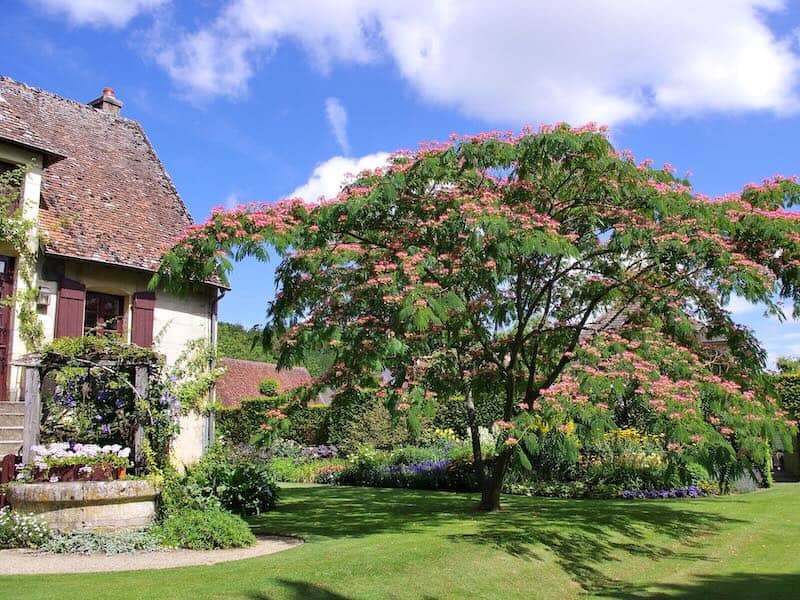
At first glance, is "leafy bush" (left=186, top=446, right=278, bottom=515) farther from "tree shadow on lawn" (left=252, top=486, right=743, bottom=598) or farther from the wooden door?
the wooden door

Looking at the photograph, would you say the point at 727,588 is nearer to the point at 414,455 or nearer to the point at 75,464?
the point at 75,464

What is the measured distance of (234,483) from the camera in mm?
12156

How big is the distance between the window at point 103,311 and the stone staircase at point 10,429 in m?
2.60

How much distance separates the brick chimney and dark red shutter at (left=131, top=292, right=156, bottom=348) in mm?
7398

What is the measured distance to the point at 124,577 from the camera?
287 inches

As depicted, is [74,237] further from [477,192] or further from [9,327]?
[477,192]

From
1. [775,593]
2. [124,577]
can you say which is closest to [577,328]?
[775,593]

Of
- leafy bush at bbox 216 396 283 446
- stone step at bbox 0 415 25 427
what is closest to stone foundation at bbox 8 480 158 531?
stone step at bbox 0 415 25 427

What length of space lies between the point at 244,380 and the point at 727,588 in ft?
85.5

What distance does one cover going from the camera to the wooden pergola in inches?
391

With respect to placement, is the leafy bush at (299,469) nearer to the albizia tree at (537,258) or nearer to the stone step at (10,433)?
the stone step at (10,433)

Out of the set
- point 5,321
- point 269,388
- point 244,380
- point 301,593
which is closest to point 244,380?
point 244,380

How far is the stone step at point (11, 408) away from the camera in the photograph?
12.6m

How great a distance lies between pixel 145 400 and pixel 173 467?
41.7 inches
